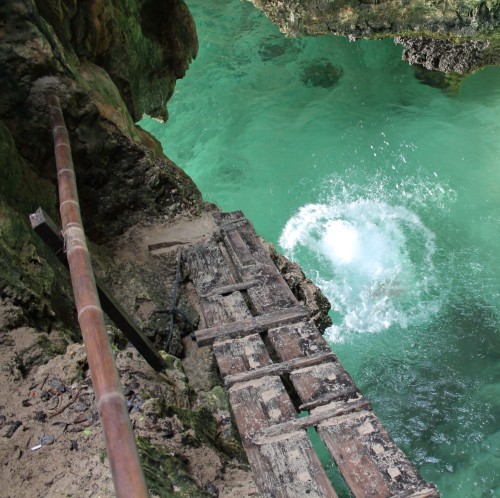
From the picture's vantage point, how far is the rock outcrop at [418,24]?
31.4 feet

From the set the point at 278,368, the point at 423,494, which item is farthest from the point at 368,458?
the point at 278,368

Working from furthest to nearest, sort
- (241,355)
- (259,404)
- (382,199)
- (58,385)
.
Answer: (382,199) < (241,355) < (259,404) < (58,385)

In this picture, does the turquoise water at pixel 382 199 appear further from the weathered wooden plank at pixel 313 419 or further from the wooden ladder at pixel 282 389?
the weathered wooden plank at pixel 313 419

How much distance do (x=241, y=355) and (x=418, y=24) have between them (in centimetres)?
949

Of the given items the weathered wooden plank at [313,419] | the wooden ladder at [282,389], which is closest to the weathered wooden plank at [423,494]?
the wooden ladder at [282,389]

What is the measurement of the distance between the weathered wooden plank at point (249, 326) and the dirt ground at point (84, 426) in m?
0.26

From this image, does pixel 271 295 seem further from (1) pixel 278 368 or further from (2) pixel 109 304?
(2) pixel 109 304

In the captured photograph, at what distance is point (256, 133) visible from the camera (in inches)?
429

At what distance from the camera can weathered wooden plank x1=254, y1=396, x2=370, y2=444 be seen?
251cm

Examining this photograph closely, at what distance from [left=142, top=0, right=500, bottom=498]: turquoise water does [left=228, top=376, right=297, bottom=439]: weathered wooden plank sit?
343 cm

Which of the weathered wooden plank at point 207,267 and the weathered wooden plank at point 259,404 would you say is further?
the weathered wooden plank at point 207,267

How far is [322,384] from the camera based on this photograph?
279 cm

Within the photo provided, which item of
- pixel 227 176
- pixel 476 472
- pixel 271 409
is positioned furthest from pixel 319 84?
pixel 271 409

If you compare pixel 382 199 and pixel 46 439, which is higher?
pixel 382 199
